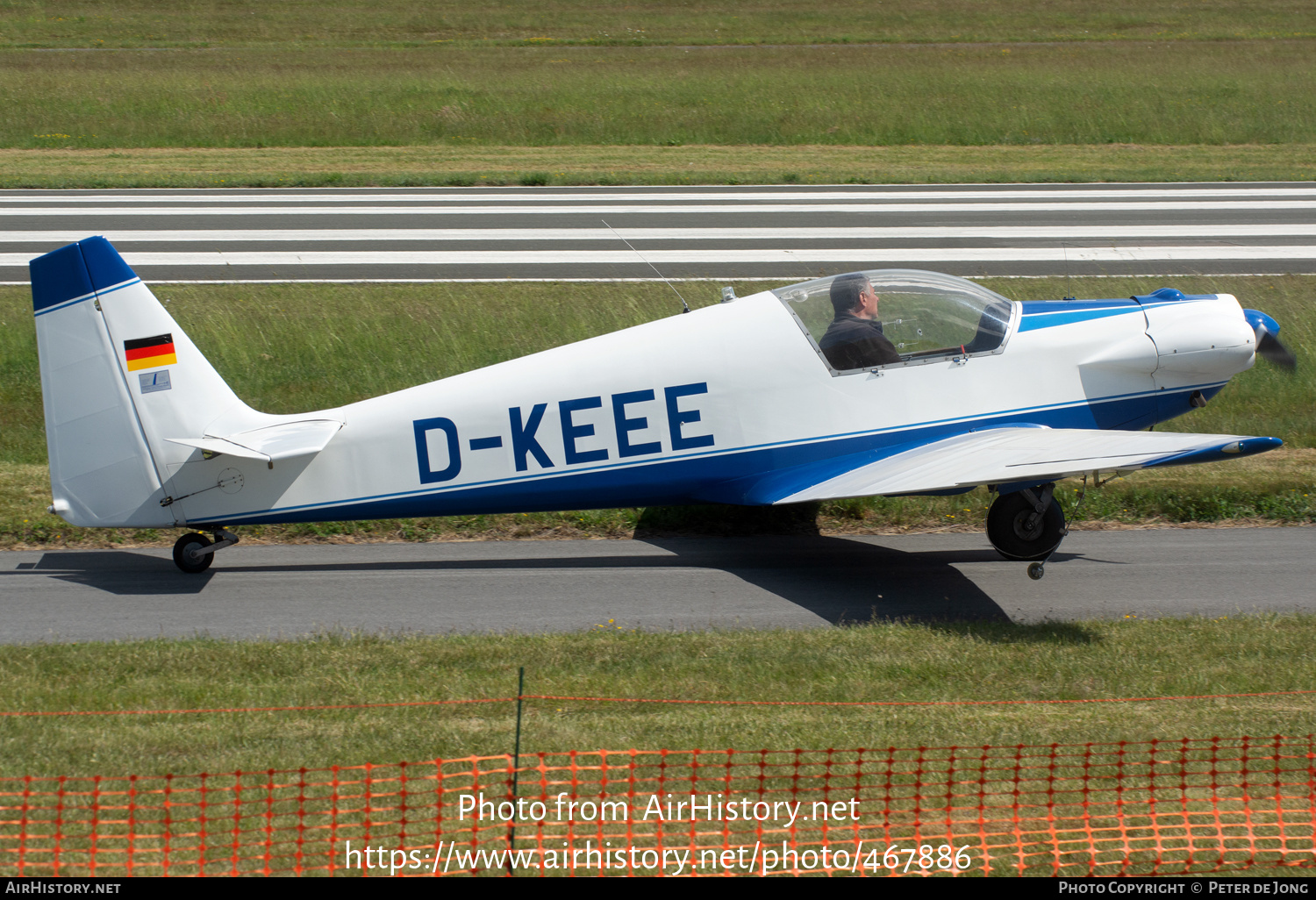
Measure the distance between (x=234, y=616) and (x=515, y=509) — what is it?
221 cm

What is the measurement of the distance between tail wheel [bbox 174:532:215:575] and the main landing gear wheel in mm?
6192

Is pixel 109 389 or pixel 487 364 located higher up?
pixel 487 364

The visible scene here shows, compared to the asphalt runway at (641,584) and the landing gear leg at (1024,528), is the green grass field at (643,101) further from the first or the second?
the landing gear leg at (1024,528)

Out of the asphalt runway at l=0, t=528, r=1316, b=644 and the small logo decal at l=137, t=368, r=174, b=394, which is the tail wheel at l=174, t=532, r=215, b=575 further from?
the small logo decal at l=137, t=368, r=174, b=394

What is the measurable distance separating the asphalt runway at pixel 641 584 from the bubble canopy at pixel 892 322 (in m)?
1.80

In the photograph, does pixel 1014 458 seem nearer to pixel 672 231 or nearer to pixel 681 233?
pixel 681 233

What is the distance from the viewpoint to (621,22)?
47.8 metres

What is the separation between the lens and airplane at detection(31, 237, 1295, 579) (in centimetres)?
860

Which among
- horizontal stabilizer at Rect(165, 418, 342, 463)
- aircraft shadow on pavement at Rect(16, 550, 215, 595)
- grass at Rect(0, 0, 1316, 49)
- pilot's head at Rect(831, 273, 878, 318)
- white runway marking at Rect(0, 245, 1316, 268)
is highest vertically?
grass at Rect(0, 0, 1316, 49)

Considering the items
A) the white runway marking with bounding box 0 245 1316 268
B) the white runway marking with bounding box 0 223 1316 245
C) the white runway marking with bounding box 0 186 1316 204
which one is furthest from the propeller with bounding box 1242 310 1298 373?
the white runway marking with bounding box 0 186 1316 204

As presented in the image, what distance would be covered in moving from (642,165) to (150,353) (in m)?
20.1

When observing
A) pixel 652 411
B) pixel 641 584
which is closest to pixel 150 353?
pixel 652 411

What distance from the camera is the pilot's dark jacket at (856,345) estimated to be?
9.03 metres

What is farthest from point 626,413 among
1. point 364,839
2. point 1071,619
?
point 364,839
